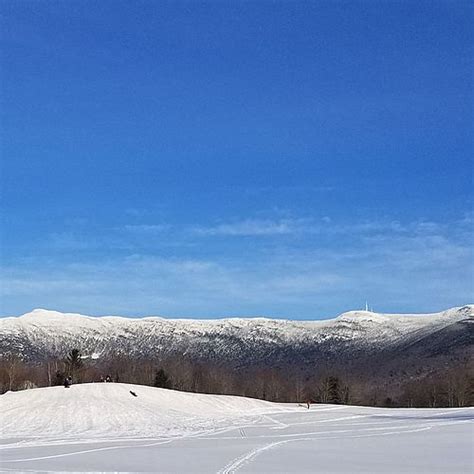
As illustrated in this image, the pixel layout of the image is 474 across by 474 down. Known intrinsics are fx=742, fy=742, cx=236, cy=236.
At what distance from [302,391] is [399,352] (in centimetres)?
8578

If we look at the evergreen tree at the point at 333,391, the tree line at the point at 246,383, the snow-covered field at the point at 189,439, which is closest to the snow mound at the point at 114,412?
the snow-covered field at the point at 189,439

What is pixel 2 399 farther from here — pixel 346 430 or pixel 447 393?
pixel 447 393

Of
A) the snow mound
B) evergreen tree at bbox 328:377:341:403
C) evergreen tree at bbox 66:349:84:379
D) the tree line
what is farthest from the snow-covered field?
evergreen tree at bbox 328:377:341:403

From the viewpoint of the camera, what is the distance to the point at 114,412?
166ft

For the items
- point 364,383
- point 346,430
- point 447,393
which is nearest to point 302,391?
point 447,393

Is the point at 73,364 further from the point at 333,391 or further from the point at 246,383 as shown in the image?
the point at 246,383

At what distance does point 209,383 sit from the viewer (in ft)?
396

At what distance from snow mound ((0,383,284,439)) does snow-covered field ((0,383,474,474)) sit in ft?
0.22

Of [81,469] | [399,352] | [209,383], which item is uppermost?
[399,352]

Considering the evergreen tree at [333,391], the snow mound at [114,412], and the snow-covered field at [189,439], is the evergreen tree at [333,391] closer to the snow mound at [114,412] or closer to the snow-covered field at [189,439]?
the snow mound at [114,412]

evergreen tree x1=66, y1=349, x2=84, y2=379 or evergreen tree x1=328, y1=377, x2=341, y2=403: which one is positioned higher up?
evergreen tree x1=66, y1=349, x2=84, y2=379

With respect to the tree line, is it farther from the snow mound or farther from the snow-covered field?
the snow-covered field

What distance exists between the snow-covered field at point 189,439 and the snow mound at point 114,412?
0.22 feet

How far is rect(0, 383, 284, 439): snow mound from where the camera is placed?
137 ft
